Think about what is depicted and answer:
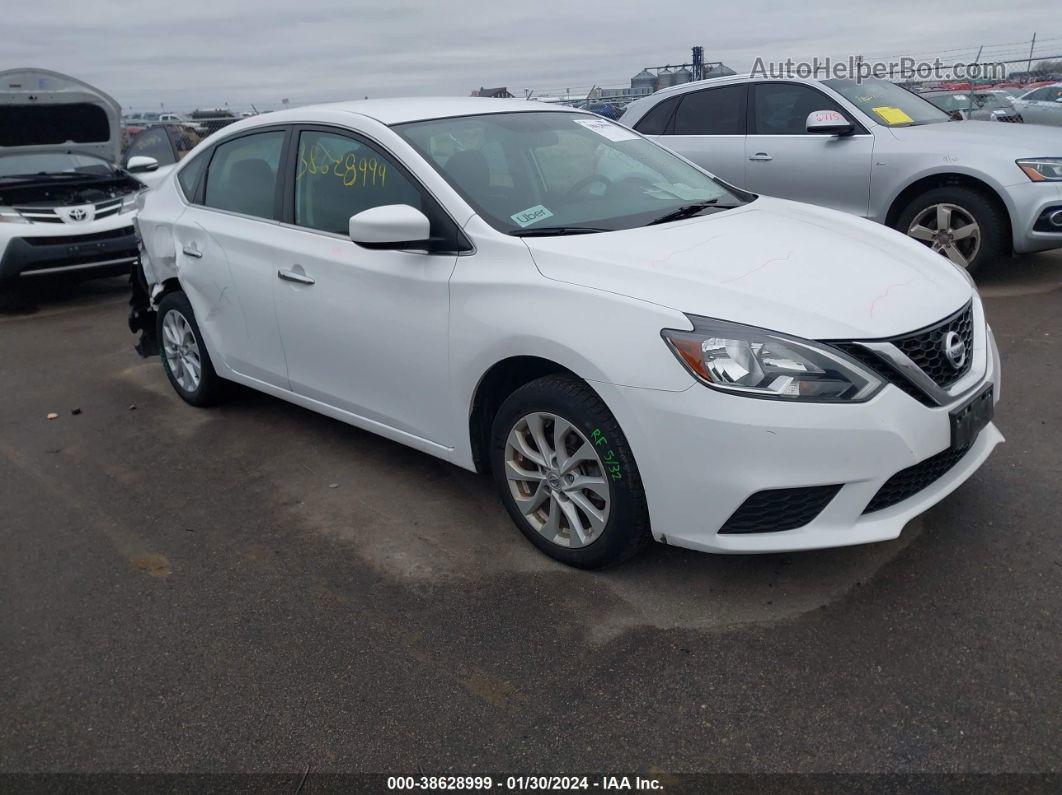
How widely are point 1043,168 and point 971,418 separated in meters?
4.48

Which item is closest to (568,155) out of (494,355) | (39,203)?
(494,355)

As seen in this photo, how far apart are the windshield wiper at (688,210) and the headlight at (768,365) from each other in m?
0.96

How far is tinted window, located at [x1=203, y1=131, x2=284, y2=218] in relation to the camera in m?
4.40

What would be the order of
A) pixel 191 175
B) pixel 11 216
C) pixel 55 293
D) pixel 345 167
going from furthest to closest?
pixel 55 293 → pixel 11 216 → pixel 191 175 → pixel 345 167

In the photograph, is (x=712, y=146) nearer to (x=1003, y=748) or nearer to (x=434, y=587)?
(x=434, y=587)

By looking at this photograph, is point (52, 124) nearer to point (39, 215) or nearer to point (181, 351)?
point (39, 215)

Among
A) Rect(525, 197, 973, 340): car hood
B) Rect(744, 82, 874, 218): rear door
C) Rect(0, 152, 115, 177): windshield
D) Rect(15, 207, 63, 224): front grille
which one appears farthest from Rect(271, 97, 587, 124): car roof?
Rect(0, 152, 115, 177): windshield

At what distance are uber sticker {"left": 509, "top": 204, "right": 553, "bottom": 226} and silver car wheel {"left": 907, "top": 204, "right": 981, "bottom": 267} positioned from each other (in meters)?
4.38

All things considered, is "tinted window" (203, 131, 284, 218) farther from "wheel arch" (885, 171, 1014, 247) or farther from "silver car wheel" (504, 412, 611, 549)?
"wheel arch" (885, 171, 1014, 247)

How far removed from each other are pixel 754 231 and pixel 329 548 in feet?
6.93

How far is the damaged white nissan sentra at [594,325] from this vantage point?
9.10ft

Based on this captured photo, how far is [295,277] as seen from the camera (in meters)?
4.10

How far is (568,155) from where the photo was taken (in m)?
4.03

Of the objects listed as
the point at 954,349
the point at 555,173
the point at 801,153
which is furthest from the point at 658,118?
the point at 954,349
